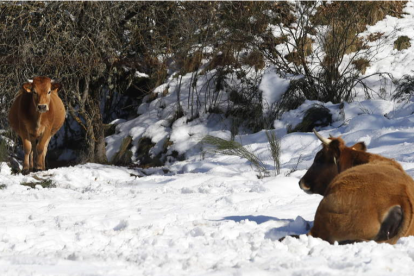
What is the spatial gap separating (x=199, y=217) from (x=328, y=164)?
1460mm

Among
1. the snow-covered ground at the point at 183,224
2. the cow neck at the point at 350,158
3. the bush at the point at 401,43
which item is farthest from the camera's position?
the bush at the point at 401,43

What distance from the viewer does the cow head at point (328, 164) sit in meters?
5.32

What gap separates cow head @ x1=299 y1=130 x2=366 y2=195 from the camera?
17.5ft

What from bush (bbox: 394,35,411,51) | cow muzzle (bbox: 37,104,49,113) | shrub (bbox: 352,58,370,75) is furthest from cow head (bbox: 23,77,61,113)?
bush (bbox: 394,35,411,51)

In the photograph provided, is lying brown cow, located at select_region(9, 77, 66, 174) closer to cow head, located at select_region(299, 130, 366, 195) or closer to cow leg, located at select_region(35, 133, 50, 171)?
cow leg, located at select_region(35, 133, 50, 171)

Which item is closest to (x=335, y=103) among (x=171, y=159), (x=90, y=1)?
(x=171, y=159)

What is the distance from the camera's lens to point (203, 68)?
1686cm

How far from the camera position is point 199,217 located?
6.08m

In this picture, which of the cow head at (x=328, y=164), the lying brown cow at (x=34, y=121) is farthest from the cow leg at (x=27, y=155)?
the cow head at (x=328, y=164)

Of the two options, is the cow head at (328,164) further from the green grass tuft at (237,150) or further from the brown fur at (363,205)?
the green grass tuft at (237,150)

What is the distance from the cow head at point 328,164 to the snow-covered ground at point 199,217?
0.36 meters

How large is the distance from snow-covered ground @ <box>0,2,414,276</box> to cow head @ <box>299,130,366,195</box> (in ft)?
1.17

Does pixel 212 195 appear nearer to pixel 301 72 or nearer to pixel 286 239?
pixel 286 239

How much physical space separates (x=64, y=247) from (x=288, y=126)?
8.71m
